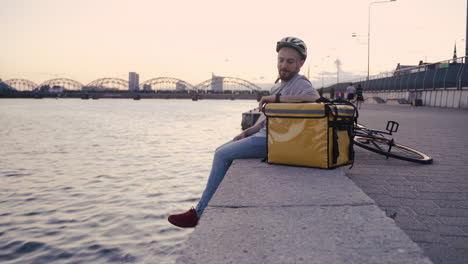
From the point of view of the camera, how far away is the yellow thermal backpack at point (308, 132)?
3.48 meters

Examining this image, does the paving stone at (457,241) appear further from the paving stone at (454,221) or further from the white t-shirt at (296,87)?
the white t-shirt at (296,87)

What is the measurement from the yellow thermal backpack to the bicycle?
176 centimetres

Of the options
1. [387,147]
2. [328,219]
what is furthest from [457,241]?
[387,147]

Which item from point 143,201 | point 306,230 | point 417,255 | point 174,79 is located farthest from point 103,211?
point 174,79

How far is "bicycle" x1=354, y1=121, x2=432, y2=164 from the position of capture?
5.11 metres

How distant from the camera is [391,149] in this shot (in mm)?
5730

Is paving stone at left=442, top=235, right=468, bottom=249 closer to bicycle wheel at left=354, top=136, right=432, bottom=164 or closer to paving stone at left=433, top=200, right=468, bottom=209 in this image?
paving stone at left=433, top=200, right=468, bottom=209

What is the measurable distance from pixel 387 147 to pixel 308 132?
8.98 ft

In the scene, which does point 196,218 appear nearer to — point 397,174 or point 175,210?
point 397,174

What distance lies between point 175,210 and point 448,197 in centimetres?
433

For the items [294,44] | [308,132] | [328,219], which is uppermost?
[294,44]

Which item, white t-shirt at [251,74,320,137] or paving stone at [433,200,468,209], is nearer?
paving stone at [433,200,468,209]

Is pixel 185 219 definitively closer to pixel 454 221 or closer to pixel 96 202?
pixel 454 221

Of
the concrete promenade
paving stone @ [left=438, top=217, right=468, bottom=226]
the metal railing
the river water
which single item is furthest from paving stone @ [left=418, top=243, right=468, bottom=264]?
the metal railing
